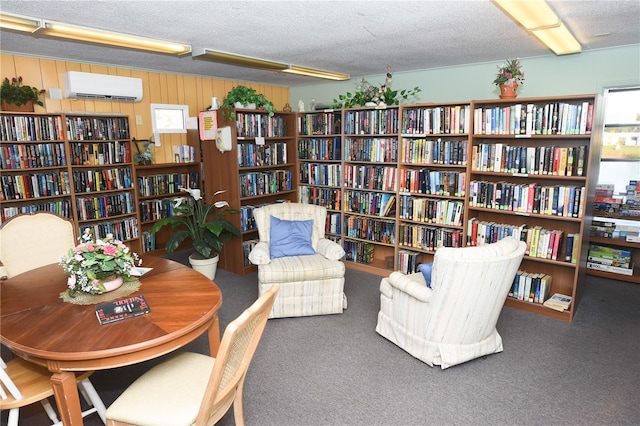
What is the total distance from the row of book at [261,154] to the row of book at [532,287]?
2.93 metres

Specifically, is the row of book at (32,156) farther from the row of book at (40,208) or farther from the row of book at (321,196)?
the row of book at (321,196)

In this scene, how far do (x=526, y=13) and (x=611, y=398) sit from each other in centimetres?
243

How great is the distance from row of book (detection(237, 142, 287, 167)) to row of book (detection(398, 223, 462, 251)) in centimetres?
173

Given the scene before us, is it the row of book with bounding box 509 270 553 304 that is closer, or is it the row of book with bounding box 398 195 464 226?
the row of book with bounding box 509 270 553 304

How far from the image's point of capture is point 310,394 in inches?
96.7

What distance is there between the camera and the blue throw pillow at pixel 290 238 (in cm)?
372

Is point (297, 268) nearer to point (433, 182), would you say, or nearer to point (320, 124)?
point (433, 182)

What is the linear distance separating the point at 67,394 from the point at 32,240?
1.65 meters

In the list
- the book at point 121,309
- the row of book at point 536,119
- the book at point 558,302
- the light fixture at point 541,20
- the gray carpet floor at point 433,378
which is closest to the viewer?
the book at point 121,309

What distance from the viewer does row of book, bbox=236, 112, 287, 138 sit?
439 centimetres

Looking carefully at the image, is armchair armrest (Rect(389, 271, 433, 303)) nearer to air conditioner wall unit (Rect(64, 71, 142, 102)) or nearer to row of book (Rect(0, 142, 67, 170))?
row of book (Rect(0, 142, 67, 170))

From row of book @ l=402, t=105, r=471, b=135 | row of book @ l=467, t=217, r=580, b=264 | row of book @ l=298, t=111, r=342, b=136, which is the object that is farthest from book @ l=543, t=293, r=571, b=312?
row of book @ l=298, t=111, r=342, b=136

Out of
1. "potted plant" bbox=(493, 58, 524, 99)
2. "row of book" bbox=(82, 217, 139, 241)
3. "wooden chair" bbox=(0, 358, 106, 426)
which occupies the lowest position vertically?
"wooden chair" bbox=(0, 358, 106, 426)

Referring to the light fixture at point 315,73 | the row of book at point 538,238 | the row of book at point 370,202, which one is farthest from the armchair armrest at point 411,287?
the light fixture at point 315,73
